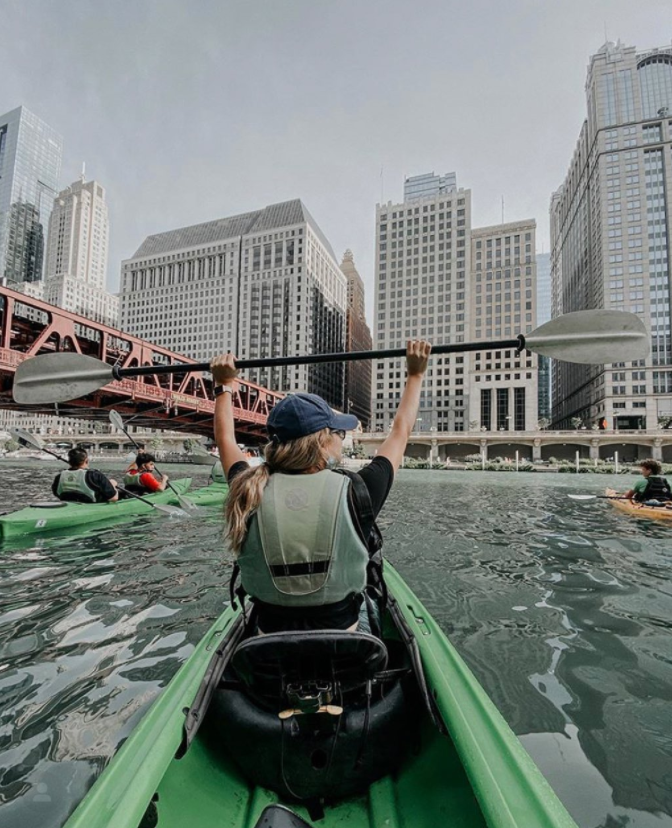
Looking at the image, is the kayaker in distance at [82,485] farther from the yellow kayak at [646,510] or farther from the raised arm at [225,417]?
the yellow kayak at [646,510]

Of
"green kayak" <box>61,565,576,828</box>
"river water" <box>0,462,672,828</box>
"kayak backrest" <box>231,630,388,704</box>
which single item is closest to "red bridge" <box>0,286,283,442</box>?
"river water" <box>0,462,672,828</box>

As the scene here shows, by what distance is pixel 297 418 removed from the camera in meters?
1.90

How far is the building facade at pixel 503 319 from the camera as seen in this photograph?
88.8 m

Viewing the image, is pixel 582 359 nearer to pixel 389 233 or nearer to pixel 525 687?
pixel 525 687

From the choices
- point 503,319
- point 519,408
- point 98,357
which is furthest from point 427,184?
point 98,357

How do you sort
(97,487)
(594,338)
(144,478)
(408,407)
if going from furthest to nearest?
(144,478) → (97,487) → (594,338) → (408,407)

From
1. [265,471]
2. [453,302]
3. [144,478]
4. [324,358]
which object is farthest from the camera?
[453,302]

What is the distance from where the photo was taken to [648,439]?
63.5 m

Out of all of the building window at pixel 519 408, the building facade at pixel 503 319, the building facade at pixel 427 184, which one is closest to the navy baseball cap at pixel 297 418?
the building facade at pixel 503 319

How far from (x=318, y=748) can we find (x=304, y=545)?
805mm

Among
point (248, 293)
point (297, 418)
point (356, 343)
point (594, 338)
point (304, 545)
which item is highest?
point (248, 293)

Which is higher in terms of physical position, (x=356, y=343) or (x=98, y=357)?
(x=356, y=343)

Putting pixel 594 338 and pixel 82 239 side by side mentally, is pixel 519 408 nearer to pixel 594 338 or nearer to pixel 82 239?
pixel 594 338

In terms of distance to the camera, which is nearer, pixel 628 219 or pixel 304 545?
pixel 304 545
